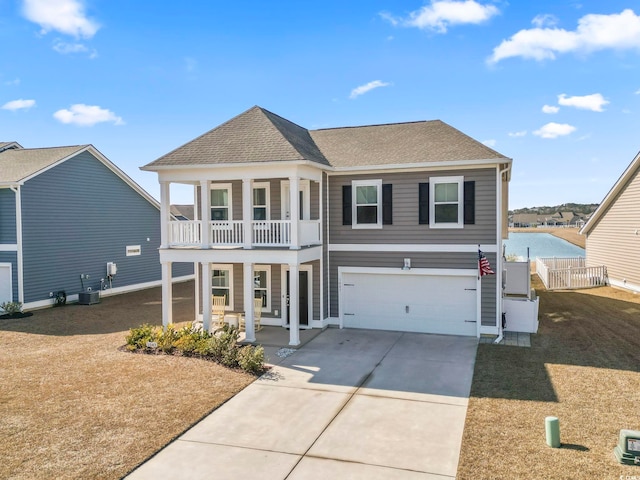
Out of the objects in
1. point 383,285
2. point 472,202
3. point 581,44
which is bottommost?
point 383,285

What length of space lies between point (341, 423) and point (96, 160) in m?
19.8

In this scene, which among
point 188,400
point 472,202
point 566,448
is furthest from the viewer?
point 472,202

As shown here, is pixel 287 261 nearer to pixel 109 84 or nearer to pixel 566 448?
pixel 566 448

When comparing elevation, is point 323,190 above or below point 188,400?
above

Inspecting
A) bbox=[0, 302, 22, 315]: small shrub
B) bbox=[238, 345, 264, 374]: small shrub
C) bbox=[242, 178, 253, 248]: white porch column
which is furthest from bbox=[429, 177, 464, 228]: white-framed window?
bbox=[0, 302, 22, 315]: small shrub

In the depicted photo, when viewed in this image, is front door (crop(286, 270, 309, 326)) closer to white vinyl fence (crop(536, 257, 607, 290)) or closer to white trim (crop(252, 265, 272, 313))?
white trim (crop(252, 265, 272, 313))

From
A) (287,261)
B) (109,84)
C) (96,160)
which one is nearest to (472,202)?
(287,261)

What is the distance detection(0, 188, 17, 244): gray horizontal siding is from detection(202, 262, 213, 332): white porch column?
1000 centimetres

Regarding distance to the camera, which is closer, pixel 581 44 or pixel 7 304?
pixel 581 44

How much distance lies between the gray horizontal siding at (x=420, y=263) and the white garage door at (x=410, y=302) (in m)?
0.31

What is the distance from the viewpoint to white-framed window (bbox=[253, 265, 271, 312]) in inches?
635

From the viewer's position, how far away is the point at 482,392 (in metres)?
9.66

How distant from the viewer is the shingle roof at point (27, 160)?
19453 mm

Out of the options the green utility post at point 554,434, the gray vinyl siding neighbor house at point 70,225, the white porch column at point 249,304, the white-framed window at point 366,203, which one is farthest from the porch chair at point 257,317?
the gray vinyl siding neighbor house at point 70,225
